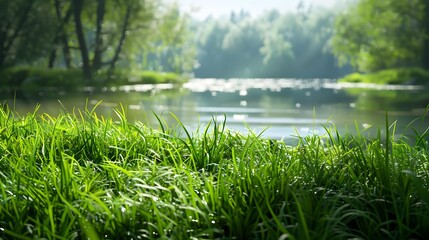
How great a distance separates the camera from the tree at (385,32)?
4197 cm

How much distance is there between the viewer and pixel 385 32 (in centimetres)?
4341

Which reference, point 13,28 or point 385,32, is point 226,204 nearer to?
point 13,28

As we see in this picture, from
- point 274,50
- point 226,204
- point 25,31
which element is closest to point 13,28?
point 25,31

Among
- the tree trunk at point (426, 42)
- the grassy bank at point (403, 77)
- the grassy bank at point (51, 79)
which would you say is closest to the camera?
the grassy bank at point (51, 79)

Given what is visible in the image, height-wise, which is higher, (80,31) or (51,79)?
(80,31)

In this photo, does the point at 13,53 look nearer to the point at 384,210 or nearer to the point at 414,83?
the point at 414,83

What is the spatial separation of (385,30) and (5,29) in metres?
26.3

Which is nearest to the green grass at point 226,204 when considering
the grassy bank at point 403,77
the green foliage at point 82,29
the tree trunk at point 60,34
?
the green foliage at point 82,29

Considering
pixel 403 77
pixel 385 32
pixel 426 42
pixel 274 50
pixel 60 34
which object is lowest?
pixel 403 77

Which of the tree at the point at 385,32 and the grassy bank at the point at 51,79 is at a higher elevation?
the tree at the point at 385,32

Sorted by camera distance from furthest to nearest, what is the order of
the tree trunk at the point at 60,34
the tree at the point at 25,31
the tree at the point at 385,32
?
the tree at the point at 385,32
the tree trunk at the point at 60,34
the tree at the point at 25,31

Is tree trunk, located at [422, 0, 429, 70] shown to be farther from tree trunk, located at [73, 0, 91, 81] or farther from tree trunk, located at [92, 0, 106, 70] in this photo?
tree trunk, located at [73, 0, 91, 81]

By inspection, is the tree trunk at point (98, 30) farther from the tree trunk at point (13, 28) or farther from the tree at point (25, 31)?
the tree trunk at point (13, 28)

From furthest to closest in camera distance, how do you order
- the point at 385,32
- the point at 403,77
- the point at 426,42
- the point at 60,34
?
the point at 385,32 < the point at 426,42 < the point at 403,77 < the point at 60,34
